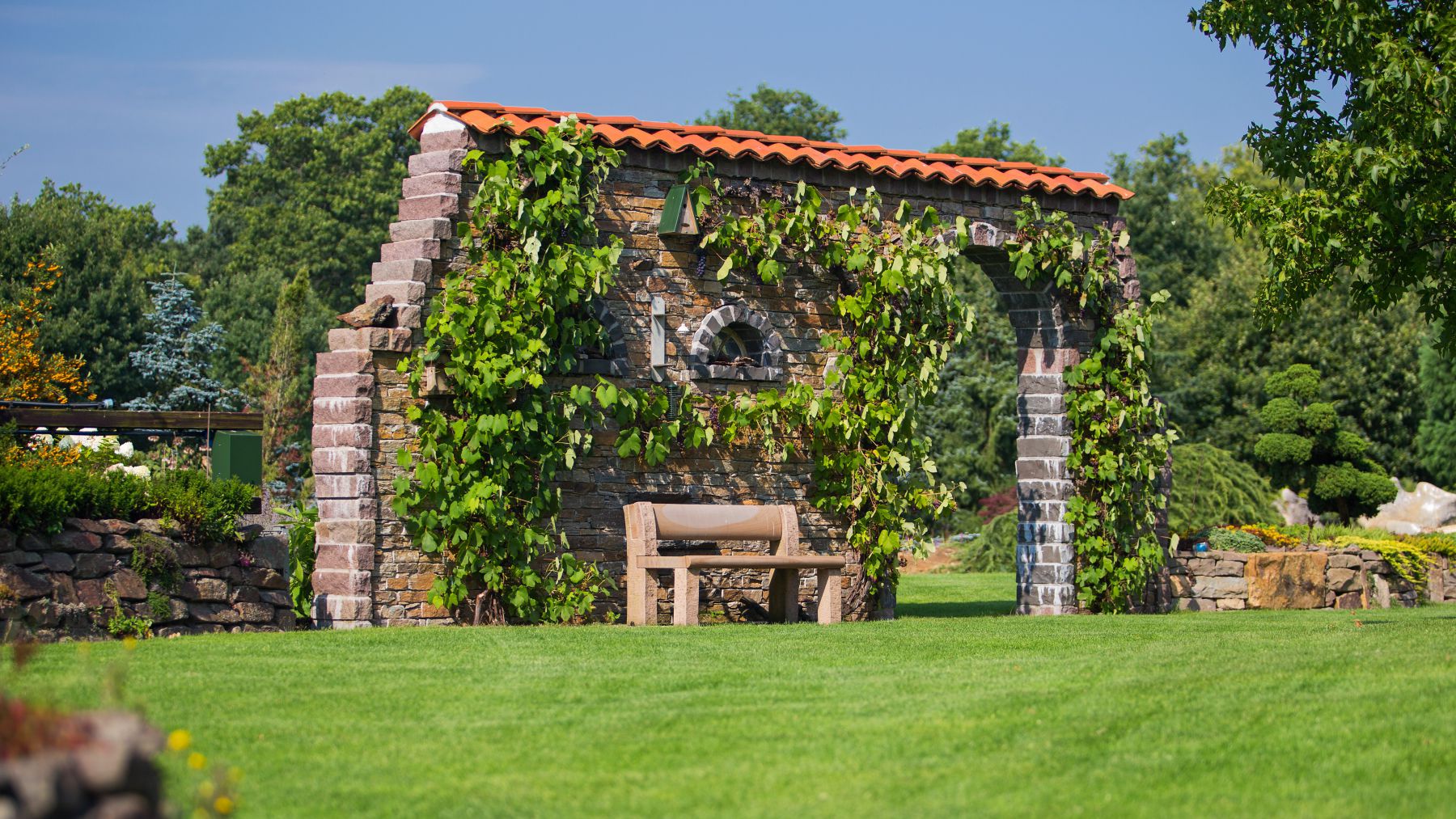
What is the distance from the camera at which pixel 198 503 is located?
405 inches

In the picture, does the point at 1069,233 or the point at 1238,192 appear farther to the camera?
the point at 1069,233

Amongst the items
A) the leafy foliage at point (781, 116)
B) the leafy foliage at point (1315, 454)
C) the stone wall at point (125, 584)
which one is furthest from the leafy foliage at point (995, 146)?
the stone wall at point (125, 584)

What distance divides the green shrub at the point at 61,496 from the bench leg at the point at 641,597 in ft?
11.1

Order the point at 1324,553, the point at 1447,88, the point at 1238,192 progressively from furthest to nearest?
the point at 1324,553, the point at 1238,192, the point at 1447,88

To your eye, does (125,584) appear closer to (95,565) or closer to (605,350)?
(95,565)

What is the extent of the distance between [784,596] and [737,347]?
2043 millimetres

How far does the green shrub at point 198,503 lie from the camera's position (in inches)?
404

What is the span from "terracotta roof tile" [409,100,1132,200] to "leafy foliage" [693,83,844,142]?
124 feet

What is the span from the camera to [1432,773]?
593 centimetres

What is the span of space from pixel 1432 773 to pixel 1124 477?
805cm

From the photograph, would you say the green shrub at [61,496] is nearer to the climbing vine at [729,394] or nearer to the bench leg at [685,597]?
the climbing vine at [729,394]

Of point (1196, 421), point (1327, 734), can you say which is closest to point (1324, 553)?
point (1327, 734)

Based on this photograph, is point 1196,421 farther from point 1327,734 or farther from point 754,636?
point 1327,734

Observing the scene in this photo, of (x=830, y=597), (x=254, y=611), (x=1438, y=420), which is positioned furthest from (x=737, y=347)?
(x=1438, y=420)
